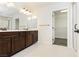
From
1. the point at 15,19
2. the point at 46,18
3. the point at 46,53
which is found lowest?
the point at 46,53

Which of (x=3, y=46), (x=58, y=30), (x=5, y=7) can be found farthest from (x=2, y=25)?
(x=58, y=30)

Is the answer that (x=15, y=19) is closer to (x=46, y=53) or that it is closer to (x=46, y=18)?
(x=46, y=18)

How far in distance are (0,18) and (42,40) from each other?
286 centimetres

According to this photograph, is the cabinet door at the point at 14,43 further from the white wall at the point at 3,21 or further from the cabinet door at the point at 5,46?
the white wall at the point at 3,21

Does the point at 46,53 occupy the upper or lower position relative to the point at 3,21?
lower

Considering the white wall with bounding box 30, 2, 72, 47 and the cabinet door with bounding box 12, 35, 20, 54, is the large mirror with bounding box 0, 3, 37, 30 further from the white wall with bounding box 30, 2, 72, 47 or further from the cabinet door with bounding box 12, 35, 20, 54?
the cabinet door with bounding box 12, 35, 20, 54

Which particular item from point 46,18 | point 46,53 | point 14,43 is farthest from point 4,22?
point 46,18

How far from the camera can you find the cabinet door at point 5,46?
266cm

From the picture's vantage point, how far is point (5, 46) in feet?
9.03

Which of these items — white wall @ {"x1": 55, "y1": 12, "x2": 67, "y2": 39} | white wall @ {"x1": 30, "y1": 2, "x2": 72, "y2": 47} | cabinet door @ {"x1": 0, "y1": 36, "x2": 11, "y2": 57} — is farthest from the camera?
white wall @ {"x1": 55, "y1": 12, "x2": 67, "y2": 39}

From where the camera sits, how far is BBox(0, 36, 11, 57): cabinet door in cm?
266

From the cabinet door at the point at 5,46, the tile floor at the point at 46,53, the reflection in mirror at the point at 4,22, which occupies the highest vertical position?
the reflection in mirror at the point at 4,22

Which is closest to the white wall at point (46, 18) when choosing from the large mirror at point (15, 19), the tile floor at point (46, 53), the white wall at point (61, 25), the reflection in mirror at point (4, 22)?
the large mirror at point (15, 19)

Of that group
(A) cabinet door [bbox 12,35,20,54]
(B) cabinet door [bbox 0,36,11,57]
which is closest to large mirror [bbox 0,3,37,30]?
(A) cabinet door [bbox 12,35,20,54]
